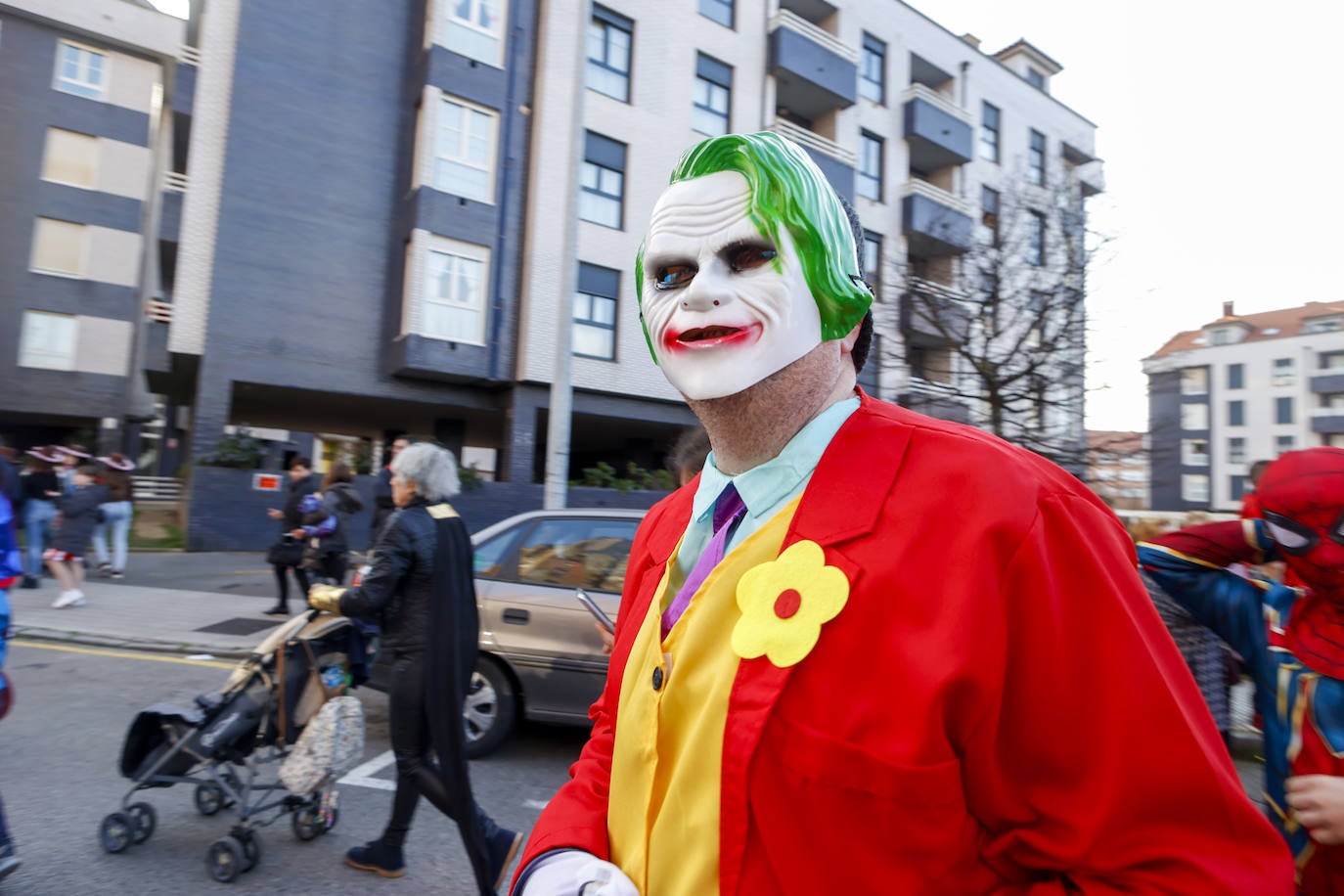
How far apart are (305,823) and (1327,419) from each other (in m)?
65.6

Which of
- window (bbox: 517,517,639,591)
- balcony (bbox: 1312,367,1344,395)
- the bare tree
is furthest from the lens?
balcony (bbox: 1312,367,1344,395)

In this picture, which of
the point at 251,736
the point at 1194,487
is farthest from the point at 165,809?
the point at 1194,487

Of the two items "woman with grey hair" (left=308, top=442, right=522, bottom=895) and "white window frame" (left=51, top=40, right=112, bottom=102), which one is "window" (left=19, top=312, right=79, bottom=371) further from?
"woman with grey hair" (left=308, top=442, right=522, bottom=895)

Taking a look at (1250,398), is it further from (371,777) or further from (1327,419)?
(371,777)

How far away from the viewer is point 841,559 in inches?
37.4

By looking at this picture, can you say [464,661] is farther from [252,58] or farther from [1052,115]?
[1052,115]

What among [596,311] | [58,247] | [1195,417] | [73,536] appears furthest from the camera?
[1195,417]

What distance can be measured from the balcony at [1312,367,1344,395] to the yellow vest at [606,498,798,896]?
218ft

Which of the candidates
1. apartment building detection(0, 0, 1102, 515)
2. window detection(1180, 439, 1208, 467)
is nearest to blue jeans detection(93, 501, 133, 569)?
apartment building detection(0, 0, 1102, 515)

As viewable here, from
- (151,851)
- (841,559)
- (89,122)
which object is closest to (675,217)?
(841,559)

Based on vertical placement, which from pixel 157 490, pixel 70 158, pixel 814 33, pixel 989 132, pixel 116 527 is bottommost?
pixel 116 527

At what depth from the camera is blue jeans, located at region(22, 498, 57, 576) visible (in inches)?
394

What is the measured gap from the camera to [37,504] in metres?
10.0

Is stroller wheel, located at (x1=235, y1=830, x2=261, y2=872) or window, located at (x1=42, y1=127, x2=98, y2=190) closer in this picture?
stroller wheel, located at (x1=235, y1=830, x2=261, y2=872)
